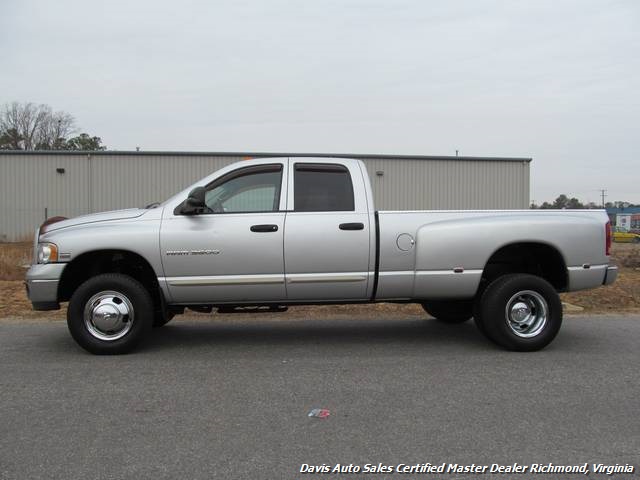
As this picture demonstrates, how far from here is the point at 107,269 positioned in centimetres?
616

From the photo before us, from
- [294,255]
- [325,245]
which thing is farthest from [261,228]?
[325,245]

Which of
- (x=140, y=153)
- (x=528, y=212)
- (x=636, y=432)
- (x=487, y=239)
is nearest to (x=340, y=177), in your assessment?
(x=487, y=239)

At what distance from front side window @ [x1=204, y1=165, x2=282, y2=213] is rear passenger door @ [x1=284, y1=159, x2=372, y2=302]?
0.19m

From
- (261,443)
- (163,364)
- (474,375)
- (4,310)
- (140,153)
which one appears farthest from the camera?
(140,153)

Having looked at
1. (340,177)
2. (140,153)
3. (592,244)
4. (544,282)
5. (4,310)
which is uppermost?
(140,153)

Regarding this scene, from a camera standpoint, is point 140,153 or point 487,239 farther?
point 140,153

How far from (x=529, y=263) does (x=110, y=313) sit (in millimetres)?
4501

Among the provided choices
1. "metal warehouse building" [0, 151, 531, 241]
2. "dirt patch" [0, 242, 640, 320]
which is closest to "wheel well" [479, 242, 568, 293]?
"dirt patch" [0, 242, 640, 320]

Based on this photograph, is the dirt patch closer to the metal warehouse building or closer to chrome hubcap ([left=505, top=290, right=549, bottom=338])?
chrome hubcap ([left=505, top=290, right=549, bottom=338])

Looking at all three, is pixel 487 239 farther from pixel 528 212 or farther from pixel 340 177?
pixel 340 177

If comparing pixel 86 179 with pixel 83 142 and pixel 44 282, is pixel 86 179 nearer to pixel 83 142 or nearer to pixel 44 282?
pixel 44 282

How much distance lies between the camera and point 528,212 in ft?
20.1

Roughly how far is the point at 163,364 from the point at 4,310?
14.7 feet

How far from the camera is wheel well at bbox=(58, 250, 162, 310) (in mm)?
5809
